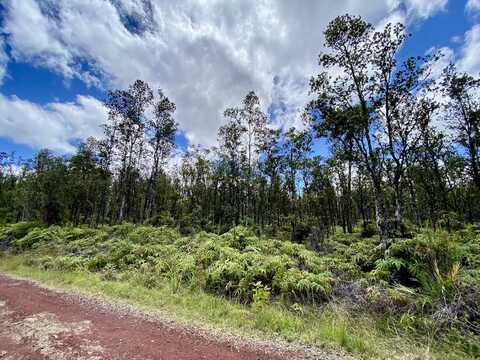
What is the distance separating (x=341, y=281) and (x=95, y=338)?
17.9 ft

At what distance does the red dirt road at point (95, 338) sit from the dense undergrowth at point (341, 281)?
4.54 ft

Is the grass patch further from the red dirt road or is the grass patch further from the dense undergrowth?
the red dirt road

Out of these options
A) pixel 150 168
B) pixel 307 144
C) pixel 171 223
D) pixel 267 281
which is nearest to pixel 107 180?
pixel 150 168

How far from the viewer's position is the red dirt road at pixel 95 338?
3.06m

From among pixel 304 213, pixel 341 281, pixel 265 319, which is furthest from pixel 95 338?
pixel 304 213

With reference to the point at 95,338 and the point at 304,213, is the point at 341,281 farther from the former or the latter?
the point at 304,213

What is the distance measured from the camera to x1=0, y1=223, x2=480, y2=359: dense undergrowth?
11.7 feet

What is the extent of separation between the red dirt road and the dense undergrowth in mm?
1385

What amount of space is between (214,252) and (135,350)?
507cm

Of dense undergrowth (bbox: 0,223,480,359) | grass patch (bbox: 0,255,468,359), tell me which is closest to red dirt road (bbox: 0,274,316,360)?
grass patch (bbox: 0,255,468,359)

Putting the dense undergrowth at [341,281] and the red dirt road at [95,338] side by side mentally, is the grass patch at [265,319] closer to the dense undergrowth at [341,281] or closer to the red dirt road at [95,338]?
the dense undergrowth at [341,281]

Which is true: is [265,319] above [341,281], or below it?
below

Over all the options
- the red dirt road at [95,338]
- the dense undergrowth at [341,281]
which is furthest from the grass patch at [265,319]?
the red dirt road at [95,338]

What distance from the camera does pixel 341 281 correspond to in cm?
598
